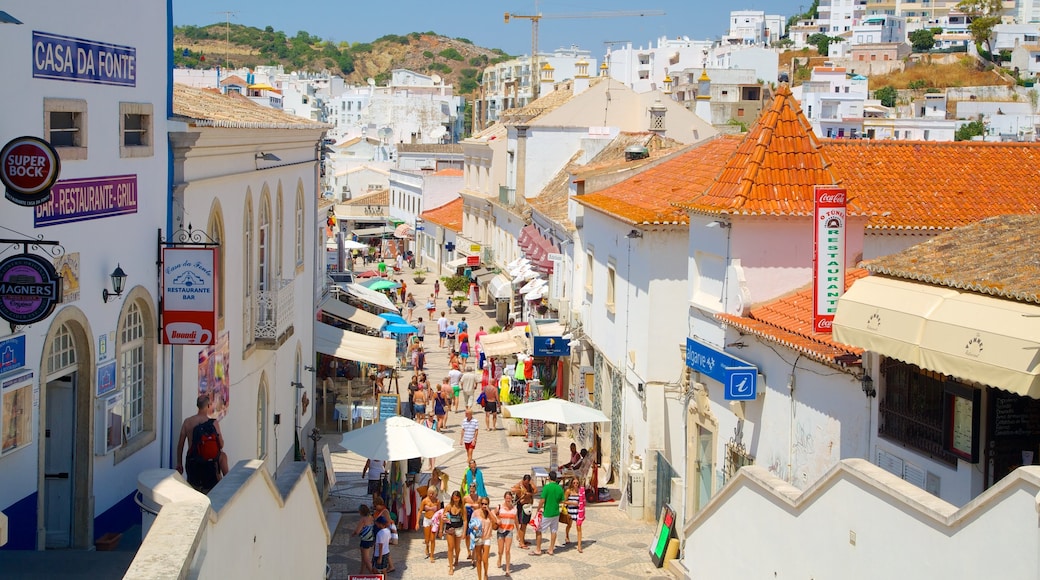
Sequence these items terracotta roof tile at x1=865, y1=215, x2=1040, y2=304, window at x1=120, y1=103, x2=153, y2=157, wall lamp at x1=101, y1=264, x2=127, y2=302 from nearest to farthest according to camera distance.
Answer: terracotta roof tile at x1=865, y1=215, x2=1040, y2=304, wall lamp at x1=101, y1=264, x2=127, y2=302, window at x1=120, y1=103, x2=153, y2=157

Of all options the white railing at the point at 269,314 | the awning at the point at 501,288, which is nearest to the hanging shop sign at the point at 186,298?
the white railing at the point at 269,314

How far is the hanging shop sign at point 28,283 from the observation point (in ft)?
29.5

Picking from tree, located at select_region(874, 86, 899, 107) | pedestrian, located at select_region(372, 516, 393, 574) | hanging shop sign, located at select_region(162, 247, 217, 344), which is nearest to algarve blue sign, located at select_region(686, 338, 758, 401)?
pedestrian, located at select_region(372, 516, 393, 574)

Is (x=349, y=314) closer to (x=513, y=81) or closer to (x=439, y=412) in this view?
(x=439, y=412)

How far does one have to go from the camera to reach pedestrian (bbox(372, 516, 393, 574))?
17.6 meters

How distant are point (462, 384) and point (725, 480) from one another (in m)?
16.3

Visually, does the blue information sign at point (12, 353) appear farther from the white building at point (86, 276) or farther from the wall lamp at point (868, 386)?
the wall lamp at point (868, 386)

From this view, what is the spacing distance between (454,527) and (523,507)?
2.32 metres

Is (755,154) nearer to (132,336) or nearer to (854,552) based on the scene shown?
(854,552)

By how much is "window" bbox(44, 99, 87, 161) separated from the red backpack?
3456 mm

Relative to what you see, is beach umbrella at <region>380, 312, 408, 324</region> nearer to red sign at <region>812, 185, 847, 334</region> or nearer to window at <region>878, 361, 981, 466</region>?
red sign at <region>812, 185, 847, 334</region>

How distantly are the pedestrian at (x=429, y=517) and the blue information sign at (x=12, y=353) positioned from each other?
391 inches

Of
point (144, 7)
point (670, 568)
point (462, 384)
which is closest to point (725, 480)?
point (670, 568)

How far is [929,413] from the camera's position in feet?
39.2
